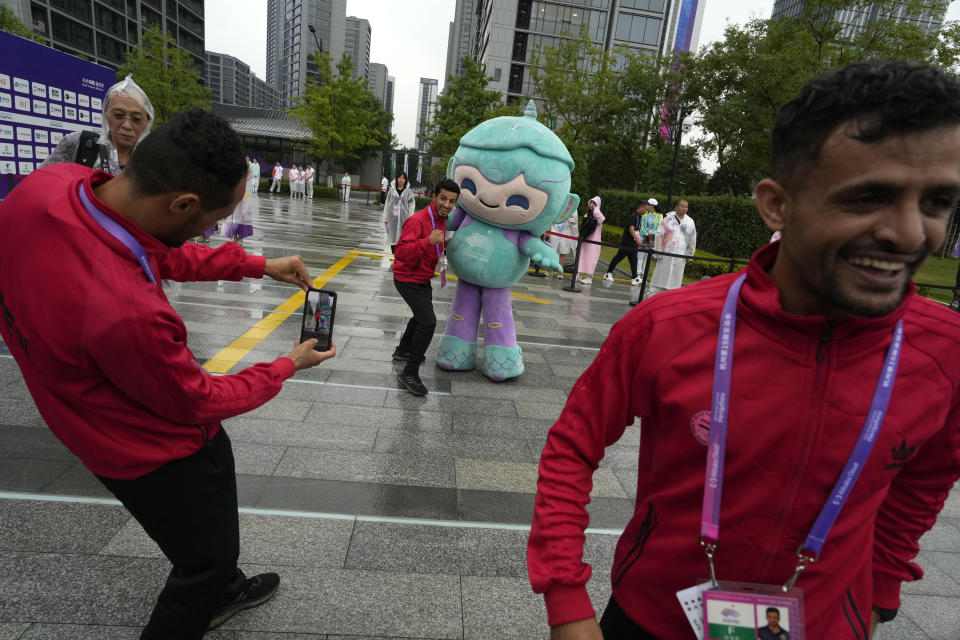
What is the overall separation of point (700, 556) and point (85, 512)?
3.09 metres

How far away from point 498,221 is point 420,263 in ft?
2.79

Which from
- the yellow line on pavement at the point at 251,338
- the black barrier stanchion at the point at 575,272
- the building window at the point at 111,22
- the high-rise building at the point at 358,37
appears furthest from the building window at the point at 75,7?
the high-rise building at the point at 358,37

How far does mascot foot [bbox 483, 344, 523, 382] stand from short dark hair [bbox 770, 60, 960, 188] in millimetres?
4507

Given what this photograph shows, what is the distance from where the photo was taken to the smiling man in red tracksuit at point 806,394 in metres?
0.98

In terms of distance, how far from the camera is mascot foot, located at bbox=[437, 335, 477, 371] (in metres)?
5.66

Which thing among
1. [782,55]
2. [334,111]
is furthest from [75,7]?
[782,55]

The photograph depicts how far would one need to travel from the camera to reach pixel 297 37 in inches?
5531

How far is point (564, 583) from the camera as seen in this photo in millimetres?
1208

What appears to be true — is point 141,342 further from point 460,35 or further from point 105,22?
point 460,35

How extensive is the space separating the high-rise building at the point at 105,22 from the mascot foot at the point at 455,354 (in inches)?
1805

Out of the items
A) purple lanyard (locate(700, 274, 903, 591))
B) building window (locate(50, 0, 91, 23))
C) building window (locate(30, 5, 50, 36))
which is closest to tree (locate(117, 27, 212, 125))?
building window (locate(30, 5, 50, 36))

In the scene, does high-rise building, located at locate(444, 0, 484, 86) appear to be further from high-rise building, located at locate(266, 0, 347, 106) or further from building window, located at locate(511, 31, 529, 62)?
building window, located at locate(511, 31, 529, 62)

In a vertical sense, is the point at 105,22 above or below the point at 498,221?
above

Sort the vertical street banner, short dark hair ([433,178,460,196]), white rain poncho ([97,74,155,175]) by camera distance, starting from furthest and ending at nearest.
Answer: the vertical street banner
short dark hair ([433,178,460,196])
white rain poncho ([97,74,155,175])
